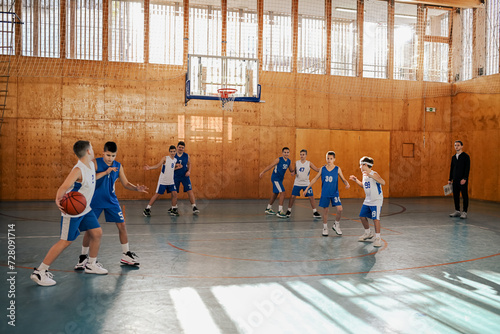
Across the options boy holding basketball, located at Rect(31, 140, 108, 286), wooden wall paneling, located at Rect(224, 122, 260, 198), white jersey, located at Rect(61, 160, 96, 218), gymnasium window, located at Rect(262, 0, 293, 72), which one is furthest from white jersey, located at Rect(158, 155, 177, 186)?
gymnasium window, located at Rect(262, 0, 293, 72)

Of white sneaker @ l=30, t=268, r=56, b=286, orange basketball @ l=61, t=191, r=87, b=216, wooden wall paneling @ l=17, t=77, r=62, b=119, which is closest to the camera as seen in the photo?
orange basketball @ l=61, t=191, r=87, b=216

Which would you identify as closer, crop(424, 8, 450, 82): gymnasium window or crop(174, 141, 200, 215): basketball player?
crop(174, 141, 200, 215): basketball player

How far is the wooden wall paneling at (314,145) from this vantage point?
16.0m

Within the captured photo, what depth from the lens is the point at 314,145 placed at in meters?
16.2

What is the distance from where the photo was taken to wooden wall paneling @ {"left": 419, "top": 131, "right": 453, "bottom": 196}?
1748 cm

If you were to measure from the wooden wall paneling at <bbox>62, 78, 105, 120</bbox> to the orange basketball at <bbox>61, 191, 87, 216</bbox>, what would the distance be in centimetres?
1035

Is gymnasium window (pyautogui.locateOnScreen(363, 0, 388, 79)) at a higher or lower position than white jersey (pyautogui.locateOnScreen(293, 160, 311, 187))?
higher

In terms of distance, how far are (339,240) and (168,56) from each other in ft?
33.2

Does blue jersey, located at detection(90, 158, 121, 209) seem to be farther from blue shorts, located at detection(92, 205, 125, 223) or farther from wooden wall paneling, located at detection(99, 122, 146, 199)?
wooden wall paneling, located at detection(99, 122, 146, 199)

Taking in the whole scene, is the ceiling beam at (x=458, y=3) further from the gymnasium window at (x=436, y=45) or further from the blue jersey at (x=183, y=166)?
the blue jersey at (x=183, y=166)

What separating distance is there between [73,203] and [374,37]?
49.7 feet

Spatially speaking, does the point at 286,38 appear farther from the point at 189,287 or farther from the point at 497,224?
the point at 189,287

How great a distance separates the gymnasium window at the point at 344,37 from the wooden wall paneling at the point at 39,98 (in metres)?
10.4

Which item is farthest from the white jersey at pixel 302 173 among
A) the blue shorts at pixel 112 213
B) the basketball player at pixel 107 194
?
the blue shorts at pixel 112 213
